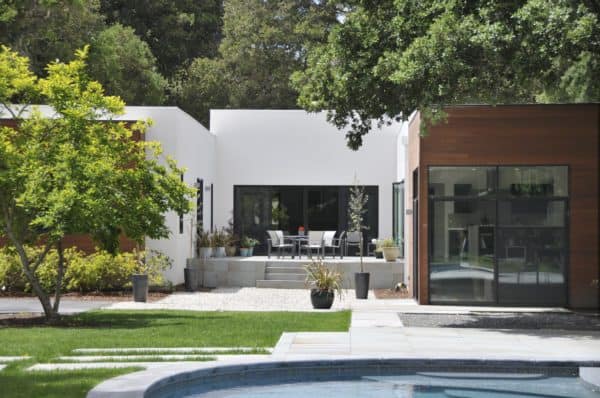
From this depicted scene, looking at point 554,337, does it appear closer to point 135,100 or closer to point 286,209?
point 286,209

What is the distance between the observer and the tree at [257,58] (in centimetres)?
4347

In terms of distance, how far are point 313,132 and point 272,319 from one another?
14094 mm

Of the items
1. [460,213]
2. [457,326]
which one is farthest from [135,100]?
[457,326]

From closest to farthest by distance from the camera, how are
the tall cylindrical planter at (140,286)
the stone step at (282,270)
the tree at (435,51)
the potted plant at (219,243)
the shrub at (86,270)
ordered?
the tree at (435,51) → the tall cylindrical planter at (140,286) → the shrub at (86,270) → the stone step at (282,270) → the potted plant at (219,243)

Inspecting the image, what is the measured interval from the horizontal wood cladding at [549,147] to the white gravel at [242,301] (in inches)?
149

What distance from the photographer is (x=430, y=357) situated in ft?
39.4

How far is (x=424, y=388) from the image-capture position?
1140cm

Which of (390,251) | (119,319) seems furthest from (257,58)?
(119,319)

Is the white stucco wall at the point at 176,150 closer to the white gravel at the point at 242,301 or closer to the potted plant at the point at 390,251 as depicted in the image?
the white gravel at the point at 242,301

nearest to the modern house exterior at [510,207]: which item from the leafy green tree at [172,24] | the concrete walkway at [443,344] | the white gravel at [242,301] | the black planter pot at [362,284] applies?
the black planter pot at [362,284]

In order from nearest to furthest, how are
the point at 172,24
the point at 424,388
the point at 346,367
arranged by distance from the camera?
1. the point at 424,388
2. the point at 346,367
3. the point at 172,24

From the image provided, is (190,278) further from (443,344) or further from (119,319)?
(443,344)

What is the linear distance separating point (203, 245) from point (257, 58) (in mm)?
17025

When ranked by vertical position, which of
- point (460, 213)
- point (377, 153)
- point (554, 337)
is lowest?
point (554, 337)
